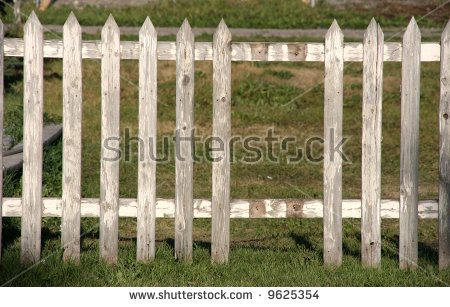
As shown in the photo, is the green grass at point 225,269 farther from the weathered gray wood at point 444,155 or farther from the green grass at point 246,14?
the green grass at point 246,14

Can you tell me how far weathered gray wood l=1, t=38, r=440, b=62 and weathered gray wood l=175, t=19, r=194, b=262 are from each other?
8 cm

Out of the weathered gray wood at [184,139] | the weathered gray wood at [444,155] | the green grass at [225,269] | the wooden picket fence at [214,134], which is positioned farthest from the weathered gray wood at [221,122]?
the weathered gray wood at [444,155]

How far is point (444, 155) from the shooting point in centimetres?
453

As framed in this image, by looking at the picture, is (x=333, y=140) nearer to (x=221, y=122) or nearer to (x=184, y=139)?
(x=221, y=122)

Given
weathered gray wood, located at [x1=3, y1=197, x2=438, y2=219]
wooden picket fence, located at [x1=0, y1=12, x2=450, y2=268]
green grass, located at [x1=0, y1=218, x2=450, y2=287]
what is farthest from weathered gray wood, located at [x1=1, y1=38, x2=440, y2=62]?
green grass, located at [x1=0, y1=218, x2=450, y2=287]

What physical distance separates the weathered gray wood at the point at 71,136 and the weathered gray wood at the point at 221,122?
1.04m

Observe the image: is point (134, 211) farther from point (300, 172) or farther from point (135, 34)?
point (135, 34)

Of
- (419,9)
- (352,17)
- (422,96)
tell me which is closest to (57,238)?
(422,96)

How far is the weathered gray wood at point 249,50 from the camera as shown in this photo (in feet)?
14.4

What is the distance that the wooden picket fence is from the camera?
4.38 metres

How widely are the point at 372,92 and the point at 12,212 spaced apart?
9.71ft

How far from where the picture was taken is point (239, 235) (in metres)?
5.98

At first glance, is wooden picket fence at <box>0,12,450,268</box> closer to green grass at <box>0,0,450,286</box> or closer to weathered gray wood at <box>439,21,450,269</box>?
weathered gray wood at <box>439,21,450,269</box>

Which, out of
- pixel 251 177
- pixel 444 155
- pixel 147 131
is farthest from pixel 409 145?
pixel 251 177
